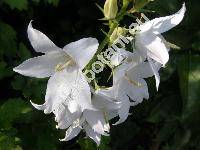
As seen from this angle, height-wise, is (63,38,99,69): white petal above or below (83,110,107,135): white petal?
above

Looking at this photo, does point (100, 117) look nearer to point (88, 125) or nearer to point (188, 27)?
point (88, 125)

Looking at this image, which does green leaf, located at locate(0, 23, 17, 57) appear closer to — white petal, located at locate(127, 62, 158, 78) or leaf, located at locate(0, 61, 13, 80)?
leaf, located at locate(0, 61, 13, 80)

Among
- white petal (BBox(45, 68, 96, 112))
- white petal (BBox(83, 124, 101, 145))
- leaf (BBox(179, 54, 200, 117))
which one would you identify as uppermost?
white petal (BBox(45, 68, 96, 112))

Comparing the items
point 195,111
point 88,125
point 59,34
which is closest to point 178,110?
point 195,111

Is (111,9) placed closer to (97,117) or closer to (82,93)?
(82,93)

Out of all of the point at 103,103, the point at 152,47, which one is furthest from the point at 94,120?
the point at 152,47

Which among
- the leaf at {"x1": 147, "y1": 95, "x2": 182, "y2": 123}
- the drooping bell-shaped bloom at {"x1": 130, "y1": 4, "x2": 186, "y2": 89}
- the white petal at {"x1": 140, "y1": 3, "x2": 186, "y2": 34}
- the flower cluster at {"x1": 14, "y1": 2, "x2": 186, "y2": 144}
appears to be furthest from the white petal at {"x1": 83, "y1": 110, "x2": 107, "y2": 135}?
the leaf at {"x1": 147, "y1": 95, "x2": 182, "y2": 123}

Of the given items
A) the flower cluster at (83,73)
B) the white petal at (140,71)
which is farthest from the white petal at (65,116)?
the white petal at (140,71)
